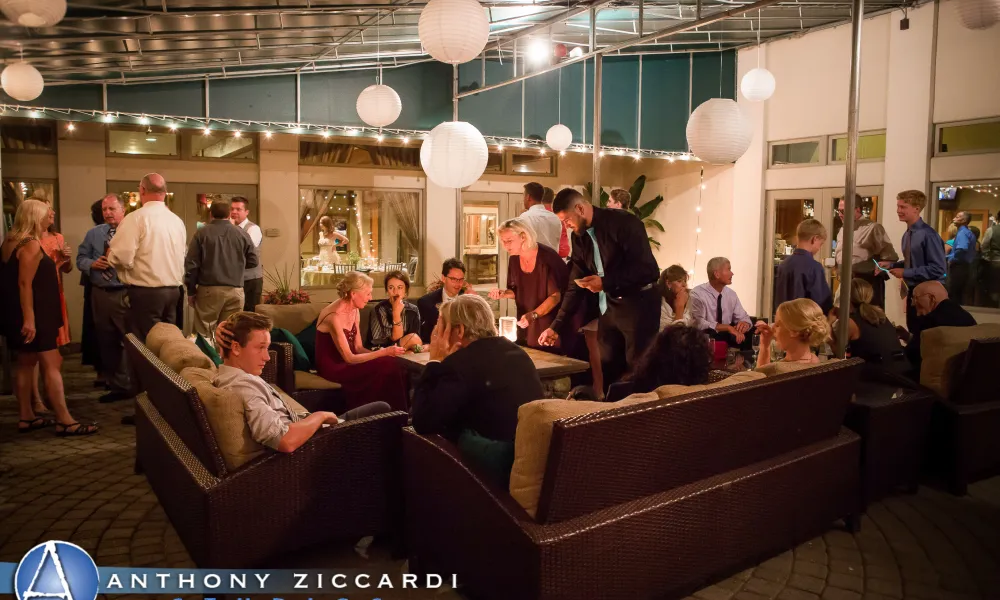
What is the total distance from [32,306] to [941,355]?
5930 mm

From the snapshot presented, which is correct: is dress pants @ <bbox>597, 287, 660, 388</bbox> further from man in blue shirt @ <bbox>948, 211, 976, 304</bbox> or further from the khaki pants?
man in blue shirt @ <bbox>948, 211, 976, 304</bbox>

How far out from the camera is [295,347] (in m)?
5.69

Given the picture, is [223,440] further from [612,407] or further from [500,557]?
[612,407]

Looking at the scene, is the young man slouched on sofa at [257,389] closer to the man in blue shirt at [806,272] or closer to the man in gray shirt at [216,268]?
the man in gray shirt at [216,268]

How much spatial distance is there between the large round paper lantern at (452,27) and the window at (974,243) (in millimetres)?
6590

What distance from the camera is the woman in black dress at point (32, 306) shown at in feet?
17.5

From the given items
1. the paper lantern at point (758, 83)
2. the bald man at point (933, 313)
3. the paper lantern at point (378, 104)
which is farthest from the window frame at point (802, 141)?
the paper lantern at point (378, 104)

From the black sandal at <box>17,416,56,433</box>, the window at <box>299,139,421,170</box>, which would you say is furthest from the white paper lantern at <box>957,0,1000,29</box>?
the black sandal at <box>17,416,56,433</box>

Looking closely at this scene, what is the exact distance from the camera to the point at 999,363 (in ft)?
15.2

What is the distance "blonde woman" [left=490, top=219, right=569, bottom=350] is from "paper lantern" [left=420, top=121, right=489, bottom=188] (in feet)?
1.79

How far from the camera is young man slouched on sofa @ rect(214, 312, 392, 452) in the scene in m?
3.17

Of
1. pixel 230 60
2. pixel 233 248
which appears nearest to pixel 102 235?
pixel 233 248

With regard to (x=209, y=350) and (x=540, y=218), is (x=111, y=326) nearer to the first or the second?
(x=209, y=350)

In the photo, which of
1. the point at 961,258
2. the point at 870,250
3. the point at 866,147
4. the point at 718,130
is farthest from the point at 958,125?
the point at 718,130
